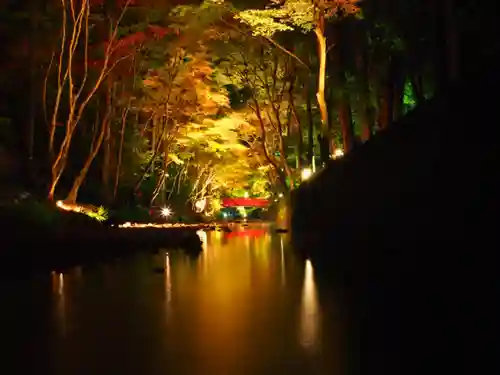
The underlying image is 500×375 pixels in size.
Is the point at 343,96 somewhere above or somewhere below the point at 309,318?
above

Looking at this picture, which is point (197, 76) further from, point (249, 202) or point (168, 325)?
point (249, 202)

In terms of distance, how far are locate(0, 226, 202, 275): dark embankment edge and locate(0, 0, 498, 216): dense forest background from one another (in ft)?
11.5

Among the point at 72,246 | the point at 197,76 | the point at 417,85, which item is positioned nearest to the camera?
the point at 72,246

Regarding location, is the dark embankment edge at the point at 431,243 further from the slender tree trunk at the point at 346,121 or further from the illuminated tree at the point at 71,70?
the illuminated tree at the point at 71,70

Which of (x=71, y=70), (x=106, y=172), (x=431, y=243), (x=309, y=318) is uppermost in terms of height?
(x=71, y=70)

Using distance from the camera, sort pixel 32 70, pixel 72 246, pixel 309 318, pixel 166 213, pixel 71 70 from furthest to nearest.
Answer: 1. pixel 166 213
2. pixel 32 70
3. pixel 71 70
4. pixel 72 246
5. pixel 309 318

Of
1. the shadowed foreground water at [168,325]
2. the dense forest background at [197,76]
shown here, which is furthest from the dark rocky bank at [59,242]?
the dense forest background at [197,76]

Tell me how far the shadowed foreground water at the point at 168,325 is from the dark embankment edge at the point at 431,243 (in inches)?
23.5

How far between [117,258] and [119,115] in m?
17.2

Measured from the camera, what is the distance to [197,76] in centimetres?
3703

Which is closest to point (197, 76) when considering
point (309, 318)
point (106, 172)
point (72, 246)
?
point (106, 172)

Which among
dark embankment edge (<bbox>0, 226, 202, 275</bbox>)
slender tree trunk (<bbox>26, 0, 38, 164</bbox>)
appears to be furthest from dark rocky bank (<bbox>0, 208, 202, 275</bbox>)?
slender tree trunk (<bbox>26, 0, 38, 164</bbox>)

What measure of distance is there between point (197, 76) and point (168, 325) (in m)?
30.0

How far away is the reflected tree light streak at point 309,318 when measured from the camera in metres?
7.11
